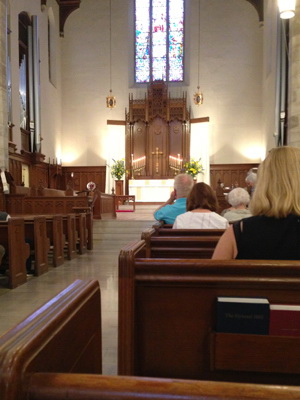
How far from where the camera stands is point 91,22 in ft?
49.8

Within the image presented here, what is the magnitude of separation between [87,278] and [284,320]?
342cm

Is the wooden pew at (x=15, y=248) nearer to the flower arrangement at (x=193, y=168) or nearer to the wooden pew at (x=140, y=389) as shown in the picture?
the wooden pew at (x=140, y=389)

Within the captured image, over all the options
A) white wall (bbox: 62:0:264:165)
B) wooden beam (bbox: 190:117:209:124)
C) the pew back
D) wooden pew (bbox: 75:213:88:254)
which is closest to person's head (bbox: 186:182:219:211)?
the pew back

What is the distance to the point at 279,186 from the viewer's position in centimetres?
145

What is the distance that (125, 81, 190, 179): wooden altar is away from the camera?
14.7 metres

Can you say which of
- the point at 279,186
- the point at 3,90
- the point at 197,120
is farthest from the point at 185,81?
the point at 279,186

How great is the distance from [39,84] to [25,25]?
1915 mm

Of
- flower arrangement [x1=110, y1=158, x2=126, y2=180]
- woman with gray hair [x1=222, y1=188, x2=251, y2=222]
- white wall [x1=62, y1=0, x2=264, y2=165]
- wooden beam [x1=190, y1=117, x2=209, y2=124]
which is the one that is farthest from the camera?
white wall [x1=62, y1=0, x2=264, y2=165]

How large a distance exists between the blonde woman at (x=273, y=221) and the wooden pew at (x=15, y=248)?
3369mm

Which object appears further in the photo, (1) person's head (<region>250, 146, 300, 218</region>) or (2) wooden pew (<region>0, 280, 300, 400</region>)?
(1) person's head (<region>250, 146, 300, 218</region>)

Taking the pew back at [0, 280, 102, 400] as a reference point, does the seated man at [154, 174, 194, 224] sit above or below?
above

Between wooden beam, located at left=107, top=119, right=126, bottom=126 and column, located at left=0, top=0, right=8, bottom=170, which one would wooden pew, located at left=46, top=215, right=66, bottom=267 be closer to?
column, located at left=0, top=0, right=8, bottom=170

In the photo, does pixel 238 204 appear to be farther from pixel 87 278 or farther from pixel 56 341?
pixel 56 341

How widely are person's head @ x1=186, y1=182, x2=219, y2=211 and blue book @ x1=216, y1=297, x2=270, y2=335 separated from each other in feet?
5.54
